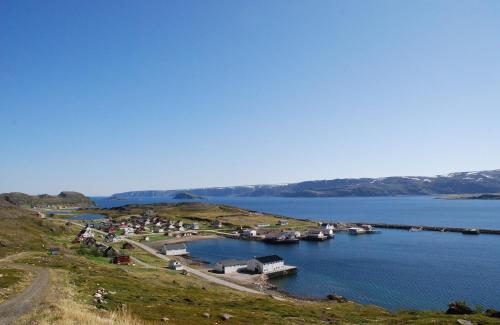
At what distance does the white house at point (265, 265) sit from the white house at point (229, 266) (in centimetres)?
195

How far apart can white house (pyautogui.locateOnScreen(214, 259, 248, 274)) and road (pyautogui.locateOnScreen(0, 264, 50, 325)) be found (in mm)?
46341

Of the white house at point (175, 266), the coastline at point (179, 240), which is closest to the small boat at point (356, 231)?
the coastline at point (179, 240)

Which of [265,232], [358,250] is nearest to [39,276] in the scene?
[358,250]

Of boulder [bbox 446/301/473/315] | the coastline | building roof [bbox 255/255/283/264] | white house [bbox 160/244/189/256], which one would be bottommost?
the coastline

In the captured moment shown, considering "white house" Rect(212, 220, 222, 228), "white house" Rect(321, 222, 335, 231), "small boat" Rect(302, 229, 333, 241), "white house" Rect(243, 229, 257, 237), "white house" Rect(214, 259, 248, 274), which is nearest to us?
Result: "white house" Rect(214, 259, 248, 274)

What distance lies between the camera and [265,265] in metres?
83.4

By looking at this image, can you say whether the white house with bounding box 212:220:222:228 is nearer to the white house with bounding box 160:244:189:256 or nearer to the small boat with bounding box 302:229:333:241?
the small boat with bounding box 302:229:333:241

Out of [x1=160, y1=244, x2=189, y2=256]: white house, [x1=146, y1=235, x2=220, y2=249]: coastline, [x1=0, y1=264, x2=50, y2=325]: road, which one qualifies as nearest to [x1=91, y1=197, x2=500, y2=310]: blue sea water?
[x1=160, y1=244, x2=189, y2=256]: white house

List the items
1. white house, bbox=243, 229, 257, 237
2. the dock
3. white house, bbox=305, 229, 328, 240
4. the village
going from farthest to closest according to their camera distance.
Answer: white house, bbox=243, 229, 257, 237
white house, bbox=305, 229, 328, 240
the village
the dock

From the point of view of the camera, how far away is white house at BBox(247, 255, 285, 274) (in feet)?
273

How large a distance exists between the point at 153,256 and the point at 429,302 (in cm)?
6838

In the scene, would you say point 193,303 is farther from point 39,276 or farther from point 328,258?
point 328,258

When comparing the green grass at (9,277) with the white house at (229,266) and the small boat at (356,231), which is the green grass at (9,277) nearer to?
the white house at (229,266)

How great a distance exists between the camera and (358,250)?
11669 cm
